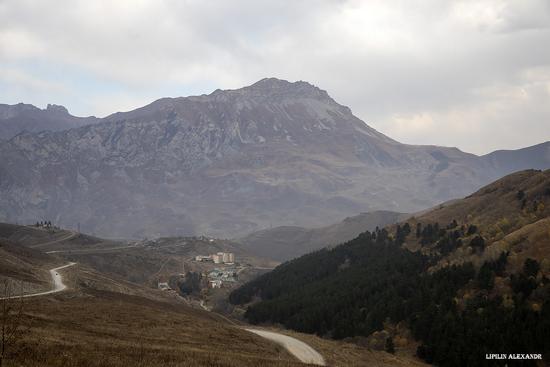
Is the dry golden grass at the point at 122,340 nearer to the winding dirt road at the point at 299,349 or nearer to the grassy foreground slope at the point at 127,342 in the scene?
the grassy foreground slope at the point at 127,342

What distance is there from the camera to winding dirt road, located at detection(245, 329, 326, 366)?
4955 cm

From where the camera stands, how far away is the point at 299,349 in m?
55.8

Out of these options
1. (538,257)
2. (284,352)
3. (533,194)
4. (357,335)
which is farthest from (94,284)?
(533,194)

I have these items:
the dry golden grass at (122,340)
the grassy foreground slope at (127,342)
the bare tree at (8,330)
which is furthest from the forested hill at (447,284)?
the bare tree at (8,330)

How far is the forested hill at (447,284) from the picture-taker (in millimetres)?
77688

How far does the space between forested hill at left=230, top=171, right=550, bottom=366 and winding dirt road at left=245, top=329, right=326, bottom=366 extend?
27786mm

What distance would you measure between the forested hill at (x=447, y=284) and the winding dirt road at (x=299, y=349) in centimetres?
2779

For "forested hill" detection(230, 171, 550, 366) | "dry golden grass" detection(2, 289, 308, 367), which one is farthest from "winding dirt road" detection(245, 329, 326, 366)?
"forested hill" detection(230, 171, 550, 366)

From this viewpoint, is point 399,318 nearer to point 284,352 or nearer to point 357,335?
point 357,335

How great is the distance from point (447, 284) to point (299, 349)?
171ft

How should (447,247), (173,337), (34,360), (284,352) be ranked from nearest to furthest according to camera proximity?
(34,360)
(173,337)
(284,352)
(447,247)

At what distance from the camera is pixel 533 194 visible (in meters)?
132

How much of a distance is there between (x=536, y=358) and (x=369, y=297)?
46.8m

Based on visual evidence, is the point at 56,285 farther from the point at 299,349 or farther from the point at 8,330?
the point at 8,330
